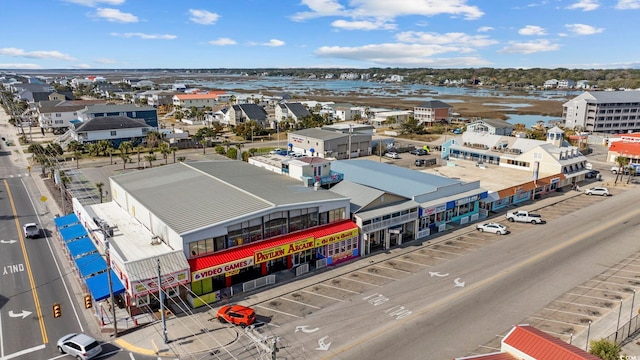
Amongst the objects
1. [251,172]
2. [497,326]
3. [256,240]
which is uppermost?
[251,172]

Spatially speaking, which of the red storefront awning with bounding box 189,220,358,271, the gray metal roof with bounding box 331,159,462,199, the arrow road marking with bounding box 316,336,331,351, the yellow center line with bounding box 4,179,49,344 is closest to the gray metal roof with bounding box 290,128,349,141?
the gray metal roof with bounding box 331,159,462,199

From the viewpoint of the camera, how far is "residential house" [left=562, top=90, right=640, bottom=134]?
123 m

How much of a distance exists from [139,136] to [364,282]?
84.2m

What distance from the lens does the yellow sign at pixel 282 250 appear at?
115ft

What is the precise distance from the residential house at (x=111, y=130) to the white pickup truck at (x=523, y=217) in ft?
Answer: 277

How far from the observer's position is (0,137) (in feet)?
373

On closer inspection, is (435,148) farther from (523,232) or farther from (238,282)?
(238,282)

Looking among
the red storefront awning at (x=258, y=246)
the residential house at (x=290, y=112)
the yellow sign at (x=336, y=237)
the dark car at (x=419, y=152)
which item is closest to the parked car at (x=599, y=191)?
the dark car at (x=419, y=152)

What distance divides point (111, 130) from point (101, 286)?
78221mm

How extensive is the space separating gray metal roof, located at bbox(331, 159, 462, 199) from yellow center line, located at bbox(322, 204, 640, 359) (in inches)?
513

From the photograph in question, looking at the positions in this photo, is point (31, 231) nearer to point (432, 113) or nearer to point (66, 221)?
point (66, 221)

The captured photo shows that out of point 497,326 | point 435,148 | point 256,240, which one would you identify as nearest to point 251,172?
point 256,240

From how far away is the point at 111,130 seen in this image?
3920 inches

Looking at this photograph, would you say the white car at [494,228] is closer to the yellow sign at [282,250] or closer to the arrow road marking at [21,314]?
the yellow sign at [282,250]
